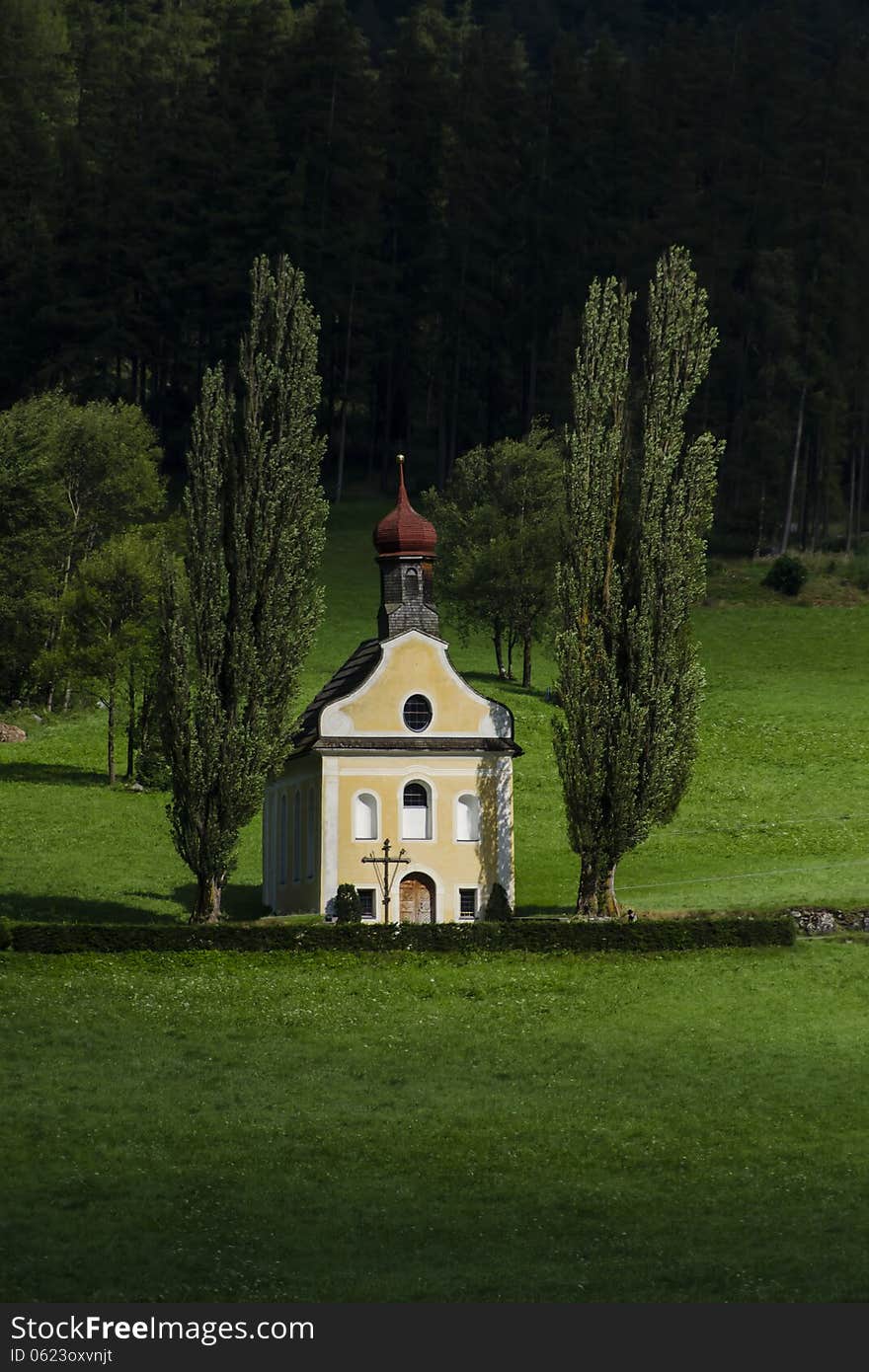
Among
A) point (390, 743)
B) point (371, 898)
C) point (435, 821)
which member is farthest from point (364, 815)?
point (371, 898)

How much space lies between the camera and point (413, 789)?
55.5 metres

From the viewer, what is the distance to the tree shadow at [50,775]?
7038 cm

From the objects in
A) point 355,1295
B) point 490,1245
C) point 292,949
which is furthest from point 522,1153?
point 292,949

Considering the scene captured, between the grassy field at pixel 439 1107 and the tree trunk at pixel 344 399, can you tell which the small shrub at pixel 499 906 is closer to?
the grassy field at pixel 439 1107

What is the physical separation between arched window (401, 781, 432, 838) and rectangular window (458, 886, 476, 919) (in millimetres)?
1787

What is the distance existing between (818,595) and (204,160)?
46467 mm

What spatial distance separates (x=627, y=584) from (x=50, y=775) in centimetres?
2672

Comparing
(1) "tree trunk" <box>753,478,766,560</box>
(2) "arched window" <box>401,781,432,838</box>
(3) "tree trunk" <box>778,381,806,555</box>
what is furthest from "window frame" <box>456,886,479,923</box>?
(1) "tree trunk" <box>753,478,766,560</box>

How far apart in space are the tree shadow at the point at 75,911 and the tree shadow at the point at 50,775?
49.2 feet

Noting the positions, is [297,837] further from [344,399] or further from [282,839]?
[344,399]

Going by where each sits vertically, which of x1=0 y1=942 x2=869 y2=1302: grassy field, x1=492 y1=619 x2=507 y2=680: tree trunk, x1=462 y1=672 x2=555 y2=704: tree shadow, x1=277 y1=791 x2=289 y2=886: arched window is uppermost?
x1=492 y1=619 x2=507 y2=680: tree trunk

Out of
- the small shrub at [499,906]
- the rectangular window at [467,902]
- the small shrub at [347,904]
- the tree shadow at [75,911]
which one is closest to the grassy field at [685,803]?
the tree shadow at [75,911]

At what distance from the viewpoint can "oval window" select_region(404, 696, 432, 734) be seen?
55594 mm

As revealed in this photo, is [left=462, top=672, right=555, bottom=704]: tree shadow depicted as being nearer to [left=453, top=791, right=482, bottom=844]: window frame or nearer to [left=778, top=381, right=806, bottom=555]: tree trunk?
[left=778, top=381, right=806, bottom=555]: tree trunk
